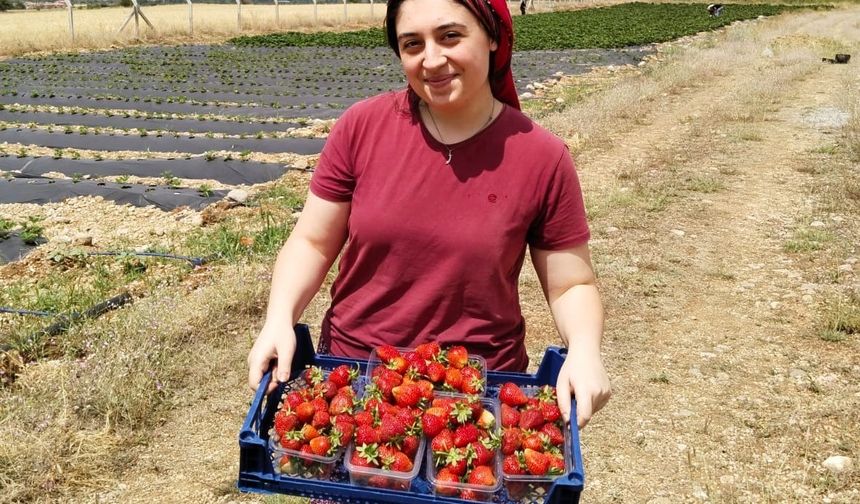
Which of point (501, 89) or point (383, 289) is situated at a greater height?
point (501, 89)

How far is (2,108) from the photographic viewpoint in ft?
40.5

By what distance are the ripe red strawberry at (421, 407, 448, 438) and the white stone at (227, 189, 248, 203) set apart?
587 centimetres

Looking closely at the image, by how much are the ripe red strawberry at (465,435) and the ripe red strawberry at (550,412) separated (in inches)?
6.6

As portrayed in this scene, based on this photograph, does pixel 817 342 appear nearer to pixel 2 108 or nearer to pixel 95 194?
pixel 95 194

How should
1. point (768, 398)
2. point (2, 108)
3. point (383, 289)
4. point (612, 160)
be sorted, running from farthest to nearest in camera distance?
point (2, 108)
point (612, 160)
point (768, 398)
point (383, 289)

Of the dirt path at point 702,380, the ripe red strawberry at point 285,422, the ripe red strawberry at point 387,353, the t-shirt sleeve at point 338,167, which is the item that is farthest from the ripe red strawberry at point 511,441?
the dirt path at point 702,380

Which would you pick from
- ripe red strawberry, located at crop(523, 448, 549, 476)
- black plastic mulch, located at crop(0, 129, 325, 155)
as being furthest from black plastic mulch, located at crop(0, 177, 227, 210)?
Answer: ripe red strawberry, located at crop(523, 448, 549, 476)

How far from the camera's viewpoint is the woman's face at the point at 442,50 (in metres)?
1.65

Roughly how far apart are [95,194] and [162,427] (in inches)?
187

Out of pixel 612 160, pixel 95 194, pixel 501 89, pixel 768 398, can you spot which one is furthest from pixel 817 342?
pixel 95 194

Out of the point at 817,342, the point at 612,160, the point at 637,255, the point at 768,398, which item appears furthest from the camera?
the point at 612,160

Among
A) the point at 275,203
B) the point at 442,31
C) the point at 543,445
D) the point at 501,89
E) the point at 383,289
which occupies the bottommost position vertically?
the point at 275,203

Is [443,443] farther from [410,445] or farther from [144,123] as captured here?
[144,123]

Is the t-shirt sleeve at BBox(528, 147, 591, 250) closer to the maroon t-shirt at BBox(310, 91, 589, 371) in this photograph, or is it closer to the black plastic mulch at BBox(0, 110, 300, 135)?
the maroon t-shirt at BBox(310, 91, 589, 371)
